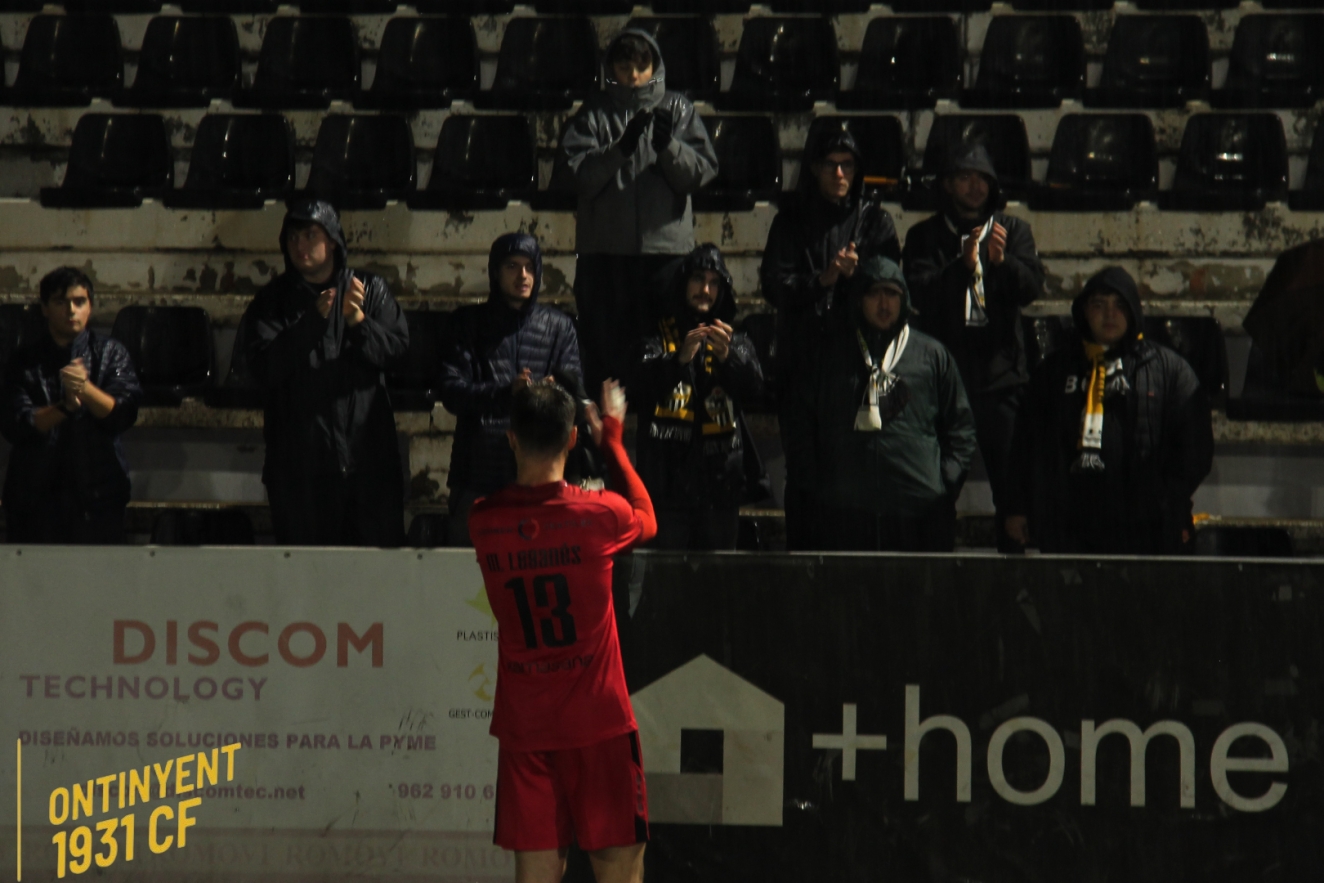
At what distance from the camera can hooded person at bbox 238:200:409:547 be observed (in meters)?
6.40

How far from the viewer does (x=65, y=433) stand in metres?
6.82

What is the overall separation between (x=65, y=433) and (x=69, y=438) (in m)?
0.03

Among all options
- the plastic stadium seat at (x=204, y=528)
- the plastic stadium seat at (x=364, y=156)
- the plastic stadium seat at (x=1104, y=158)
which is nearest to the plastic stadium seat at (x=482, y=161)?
the plastic stadium seat at (x=364, y=156)

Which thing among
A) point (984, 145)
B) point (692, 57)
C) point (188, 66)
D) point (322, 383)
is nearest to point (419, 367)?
point (322, 383)

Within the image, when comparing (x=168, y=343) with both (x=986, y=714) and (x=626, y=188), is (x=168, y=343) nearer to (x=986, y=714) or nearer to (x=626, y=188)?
(x=626, y=188)

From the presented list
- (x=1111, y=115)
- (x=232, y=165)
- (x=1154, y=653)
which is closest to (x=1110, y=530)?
(x=1154, y=653)

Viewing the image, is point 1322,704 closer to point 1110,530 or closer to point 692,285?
point 1110,530

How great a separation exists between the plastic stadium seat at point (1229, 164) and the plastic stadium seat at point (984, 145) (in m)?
0.88

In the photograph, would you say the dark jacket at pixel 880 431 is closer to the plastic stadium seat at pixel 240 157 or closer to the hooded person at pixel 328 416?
the hooded person at pixel 328 416

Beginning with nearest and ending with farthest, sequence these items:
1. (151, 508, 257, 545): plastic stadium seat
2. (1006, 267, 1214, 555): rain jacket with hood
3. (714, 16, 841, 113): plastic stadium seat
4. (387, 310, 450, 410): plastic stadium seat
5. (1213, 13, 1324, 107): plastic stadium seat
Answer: (1006, 267, 1214, 555): rain jacket with hood → (151, 508, 257, 545): plastic stadium seat → (387, 310, 450, 410): plastic stadium seat → (1213, 13, 1324, 107): plastic stadium seat → (714, 16, 841, 113): plastic stadium seat

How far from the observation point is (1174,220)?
8.76 m

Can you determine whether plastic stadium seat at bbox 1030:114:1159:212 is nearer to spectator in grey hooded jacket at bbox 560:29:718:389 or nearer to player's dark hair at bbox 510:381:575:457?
spectator in grey hooded jacket at bbox 560:29:718:389

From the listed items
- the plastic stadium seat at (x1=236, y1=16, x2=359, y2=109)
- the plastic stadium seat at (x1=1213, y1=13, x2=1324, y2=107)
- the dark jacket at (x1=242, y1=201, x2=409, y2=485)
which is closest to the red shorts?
the dark jacket at (x1=242, y1=201, x2=409, y2=485)

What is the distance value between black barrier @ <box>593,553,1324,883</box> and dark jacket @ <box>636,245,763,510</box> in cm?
106
